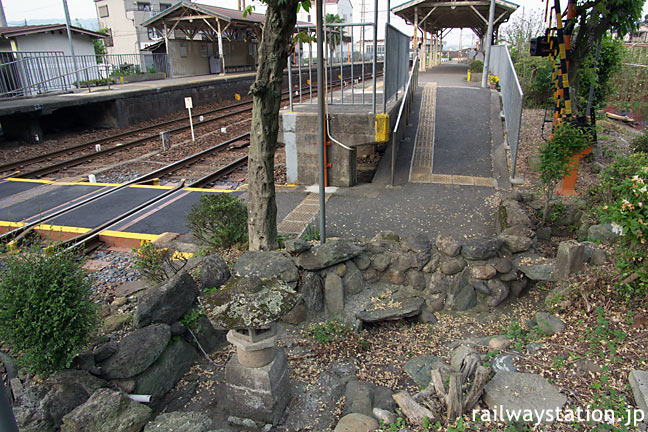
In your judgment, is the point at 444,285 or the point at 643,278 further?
the point at 444,285

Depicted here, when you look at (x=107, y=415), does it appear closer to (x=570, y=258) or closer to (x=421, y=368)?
(x=421, y=368)

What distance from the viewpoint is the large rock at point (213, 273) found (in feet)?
17.4

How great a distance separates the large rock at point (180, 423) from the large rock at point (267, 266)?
202cm

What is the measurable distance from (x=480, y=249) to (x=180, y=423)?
13.7 ft

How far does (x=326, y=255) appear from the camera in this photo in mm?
5707

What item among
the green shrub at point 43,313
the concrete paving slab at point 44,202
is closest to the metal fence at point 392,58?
the green shrub at point 43,313

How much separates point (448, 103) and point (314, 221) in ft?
31.1

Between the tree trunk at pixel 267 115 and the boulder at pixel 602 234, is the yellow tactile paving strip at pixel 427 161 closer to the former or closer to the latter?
the boulder at pixel 602 234

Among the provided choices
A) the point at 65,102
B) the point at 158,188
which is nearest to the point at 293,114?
the point at 158,188

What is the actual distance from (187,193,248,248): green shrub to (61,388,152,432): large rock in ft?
10.1

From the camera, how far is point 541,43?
33.9 ft

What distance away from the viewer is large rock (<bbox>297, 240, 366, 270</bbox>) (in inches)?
224

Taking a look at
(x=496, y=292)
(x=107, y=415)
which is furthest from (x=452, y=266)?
(x=107, y=415)

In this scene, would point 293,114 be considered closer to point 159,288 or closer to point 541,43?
point 159,288
